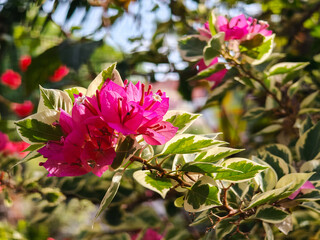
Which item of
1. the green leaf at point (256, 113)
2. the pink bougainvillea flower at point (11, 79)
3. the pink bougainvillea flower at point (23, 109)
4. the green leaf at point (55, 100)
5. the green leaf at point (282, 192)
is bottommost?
the pink bougainvillea flower at point (23, 109)

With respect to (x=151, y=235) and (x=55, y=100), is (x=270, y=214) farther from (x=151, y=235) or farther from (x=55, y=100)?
(x=151, y=235)

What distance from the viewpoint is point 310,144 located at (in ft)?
2.05

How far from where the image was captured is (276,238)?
749 millimetres

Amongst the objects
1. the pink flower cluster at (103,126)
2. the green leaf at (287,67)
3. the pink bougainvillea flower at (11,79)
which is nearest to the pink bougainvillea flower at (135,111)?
the pink flower cluster at (103,126)

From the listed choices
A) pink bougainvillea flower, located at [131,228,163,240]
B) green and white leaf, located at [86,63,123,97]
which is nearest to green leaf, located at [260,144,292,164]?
green and white leaf, located at [86,63,123,97]

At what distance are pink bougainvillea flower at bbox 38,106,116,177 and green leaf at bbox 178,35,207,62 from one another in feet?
1.15

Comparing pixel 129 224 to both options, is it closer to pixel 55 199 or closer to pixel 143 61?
pixel 55 199

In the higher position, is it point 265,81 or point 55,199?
point 265,81

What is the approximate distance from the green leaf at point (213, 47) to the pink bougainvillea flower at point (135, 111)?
23 cm

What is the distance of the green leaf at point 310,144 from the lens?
0.62 m

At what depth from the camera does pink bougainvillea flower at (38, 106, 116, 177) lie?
381 mm

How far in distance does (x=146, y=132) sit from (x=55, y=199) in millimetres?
460

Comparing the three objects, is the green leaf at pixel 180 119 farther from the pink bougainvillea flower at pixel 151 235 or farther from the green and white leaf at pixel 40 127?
the pink bougainvillea flower at pixel 151 235

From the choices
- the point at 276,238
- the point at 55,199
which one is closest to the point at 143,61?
the point at 55,199
